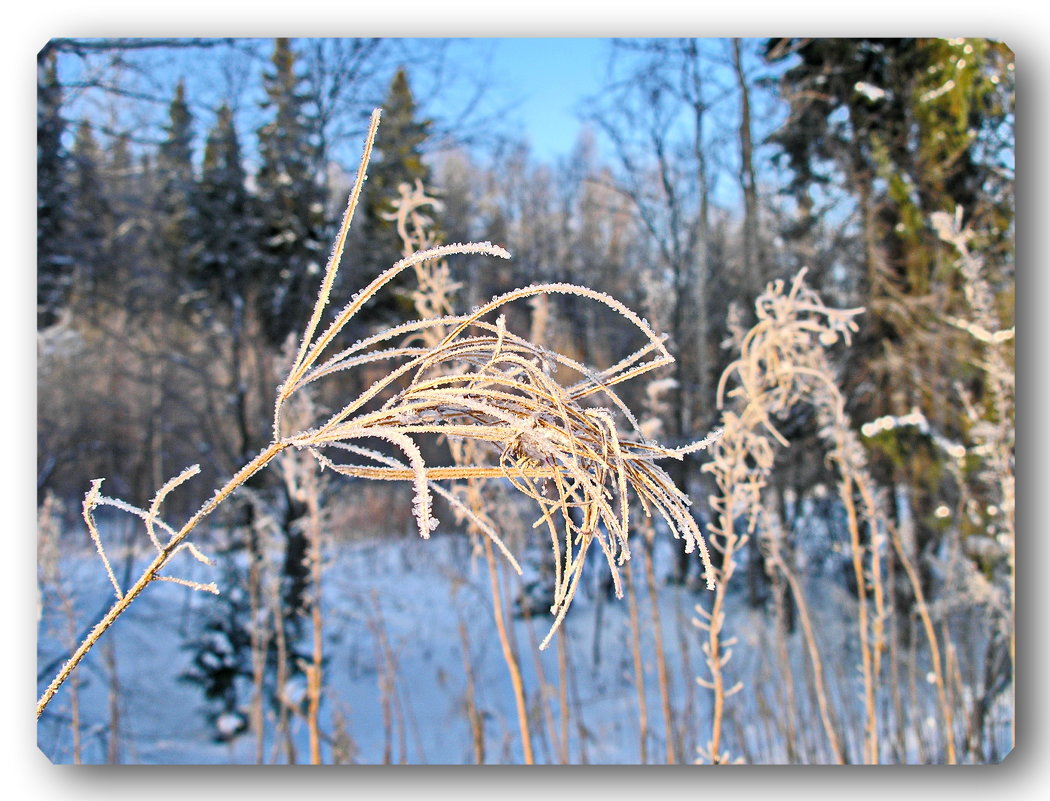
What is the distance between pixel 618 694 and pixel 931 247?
5.86 ft

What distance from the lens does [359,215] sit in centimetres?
238

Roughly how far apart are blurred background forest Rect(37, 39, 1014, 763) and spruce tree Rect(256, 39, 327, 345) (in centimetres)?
1

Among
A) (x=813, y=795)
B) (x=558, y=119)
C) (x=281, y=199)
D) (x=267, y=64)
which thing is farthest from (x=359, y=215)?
(x=813, y=795)

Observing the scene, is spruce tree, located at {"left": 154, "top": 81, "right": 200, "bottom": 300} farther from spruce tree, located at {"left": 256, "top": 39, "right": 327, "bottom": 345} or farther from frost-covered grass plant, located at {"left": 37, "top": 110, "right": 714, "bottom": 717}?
frost-covered grass plant, located at {"left": 37, "top": 110, "right": 714, "bottom": 717}

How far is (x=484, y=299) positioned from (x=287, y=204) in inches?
28.0

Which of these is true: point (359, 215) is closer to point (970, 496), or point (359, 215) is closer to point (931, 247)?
point (931, 247)

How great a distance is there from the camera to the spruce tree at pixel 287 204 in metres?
2.15

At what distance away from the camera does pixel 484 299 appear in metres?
2.51

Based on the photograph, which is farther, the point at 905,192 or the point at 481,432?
the point at 905,192

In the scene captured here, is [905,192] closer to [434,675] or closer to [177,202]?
[434,675]

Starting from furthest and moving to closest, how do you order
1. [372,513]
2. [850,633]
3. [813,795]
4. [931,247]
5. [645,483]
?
[372,513]
[850,633]
[931,247]
[813,795]
[645,483]

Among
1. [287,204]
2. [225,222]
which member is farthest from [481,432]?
[225,222]

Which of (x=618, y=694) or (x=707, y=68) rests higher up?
(x=707, y=68)

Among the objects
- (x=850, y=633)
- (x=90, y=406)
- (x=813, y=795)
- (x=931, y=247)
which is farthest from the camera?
(x=850, y=633)
